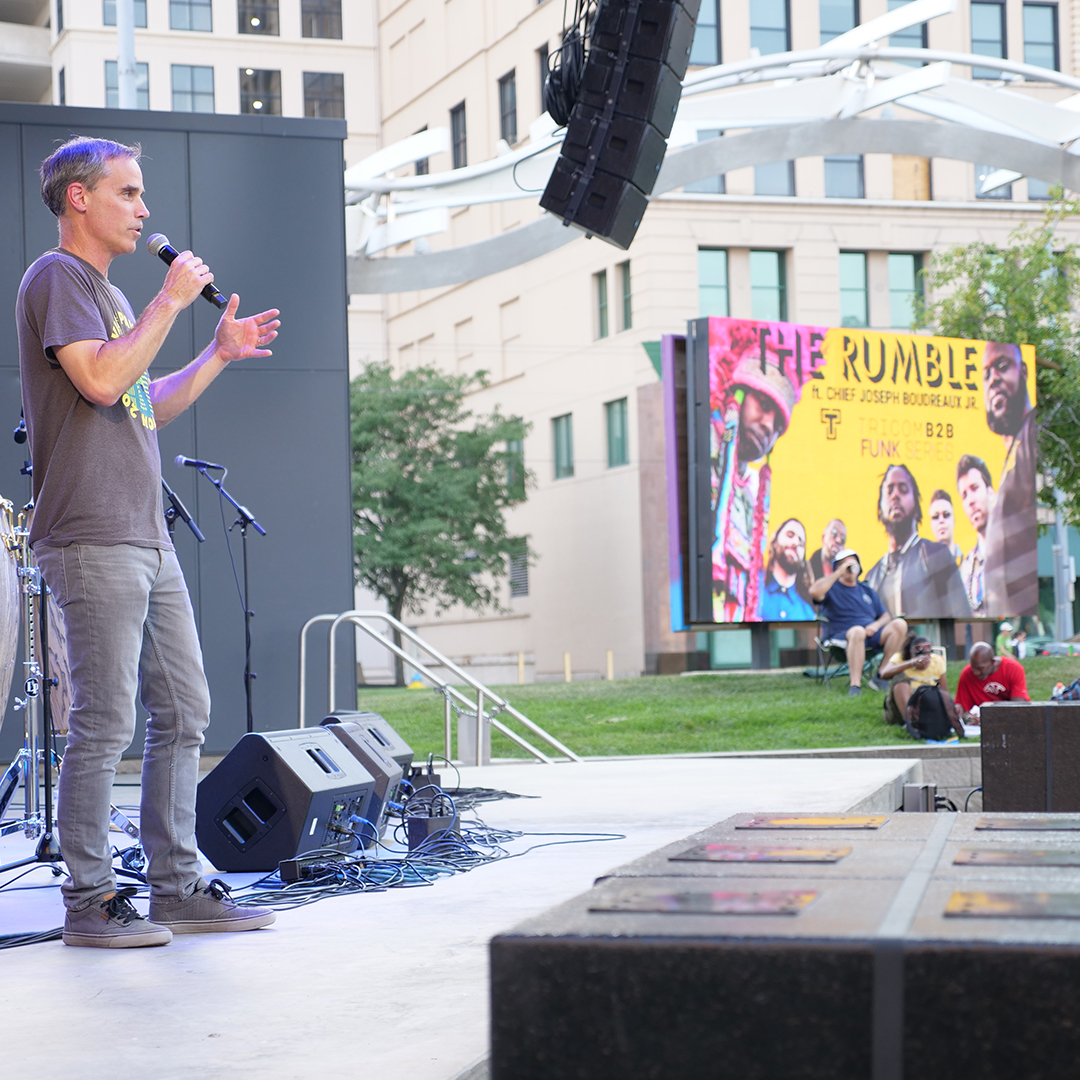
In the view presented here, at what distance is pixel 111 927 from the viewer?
3.46m

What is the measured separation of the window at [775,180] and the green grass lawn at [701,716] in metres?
18.9

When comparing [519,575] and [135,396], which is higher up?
[135,396]

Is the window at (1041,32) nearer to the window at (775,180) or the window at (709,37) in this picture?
the window at (775,180)

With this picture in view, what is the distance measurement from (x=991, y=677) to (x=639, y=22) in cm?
700

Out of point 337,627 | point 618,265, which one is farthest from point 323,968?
point 618,265

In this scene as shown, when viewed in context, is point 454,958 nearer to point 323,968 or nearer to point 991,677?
point 323,968

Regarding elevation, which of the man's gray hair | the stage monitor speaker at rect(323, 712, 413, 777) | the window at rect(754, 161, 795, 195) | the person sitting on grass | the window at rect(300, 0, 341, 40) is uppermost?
the window at rect(300, 0, 341, 40)

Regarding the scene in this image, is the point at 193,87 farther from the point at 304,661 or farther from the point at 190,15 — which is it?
the point at 304,661

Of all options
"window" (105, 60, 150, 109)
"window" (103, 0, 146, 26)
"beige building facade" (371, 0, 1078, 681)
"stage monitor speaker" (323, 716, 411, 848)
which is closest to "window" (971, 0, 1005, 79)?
"beige building facade" (371, 0, 1078, 681)

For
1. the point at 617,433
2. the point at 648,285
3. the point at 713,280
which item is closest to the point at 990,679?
the point at 648,285

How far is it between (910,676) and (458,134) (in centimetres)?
2956

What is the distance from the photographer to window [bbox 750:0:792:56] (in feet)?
108

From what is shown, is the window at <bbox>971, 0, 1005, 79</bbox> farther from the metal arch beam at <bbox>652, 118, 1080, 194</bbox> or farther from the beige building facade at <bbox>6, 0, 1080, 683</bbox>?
the metal arch beam at <bbox>652, 118, 1080, 194</bbox>

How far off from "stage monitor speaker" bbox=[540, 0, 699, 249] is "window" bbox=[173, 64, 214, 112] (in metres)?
35.5
